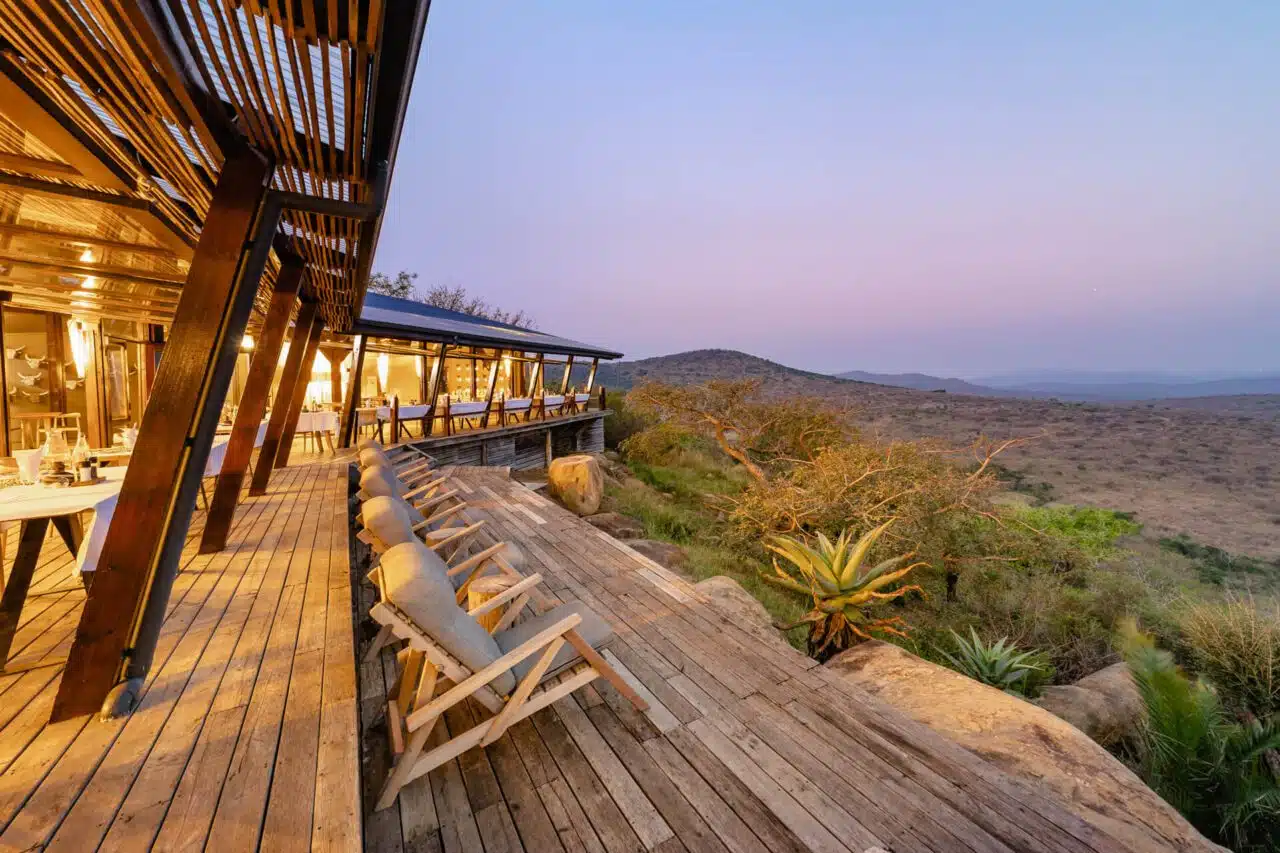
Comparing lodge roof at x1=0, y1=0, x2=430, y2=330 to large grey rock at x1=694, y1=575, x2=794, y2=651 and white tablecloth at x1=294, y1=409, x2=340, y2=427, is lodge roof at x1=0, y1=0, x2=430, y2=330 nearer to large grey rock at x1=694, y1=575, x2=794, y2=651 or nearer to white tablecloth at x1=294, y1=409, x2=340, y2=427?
large grey rock at x1=694, y1=575, x2=794, y2=651

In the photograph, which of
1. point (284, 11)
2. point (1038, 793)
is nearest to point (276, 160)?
point (284, 11)

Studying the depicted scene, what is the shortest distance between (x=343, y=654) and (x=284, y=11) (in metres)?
2.70

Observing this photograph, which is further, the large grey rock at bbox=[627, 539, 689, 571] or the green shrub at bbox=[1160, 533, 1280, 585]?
the green shrub at bbox=[1160, 533, 1280, 585]

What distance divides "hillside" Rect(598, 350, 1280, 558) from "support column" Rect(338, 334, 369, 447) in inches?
451

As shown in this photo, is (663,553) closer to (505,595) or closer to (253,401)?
(505,595)

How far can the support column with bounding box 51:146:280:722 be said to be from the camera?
6.58ft

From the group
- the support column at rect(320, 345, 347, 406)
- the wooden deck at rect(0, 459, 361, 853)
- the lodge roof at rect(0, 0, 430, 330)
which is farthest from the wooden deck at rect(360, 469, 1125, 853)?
the support column at rect(320, 345, 347, 406)

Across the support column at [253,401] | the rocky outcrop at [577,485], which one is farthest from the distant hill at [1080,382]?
the support column at [253,401]

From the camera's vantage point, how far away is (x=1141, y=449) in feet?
72.0

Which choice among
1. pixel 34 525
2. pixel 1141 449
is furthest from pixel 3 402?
pixel 1141 449

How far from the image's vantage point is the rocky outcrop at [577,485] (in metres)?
9.34

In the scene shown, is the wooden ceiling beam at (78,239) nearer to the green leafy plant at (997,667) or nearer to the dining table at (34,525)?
the dining table at (34,525)

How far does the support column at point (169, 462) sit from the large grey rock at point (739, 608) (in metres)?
3.27

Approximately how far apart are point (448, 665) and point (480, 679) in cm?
15
